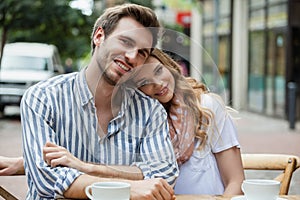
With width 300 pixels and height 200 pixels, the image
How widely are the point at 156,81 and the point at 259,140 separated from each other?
10.8 m

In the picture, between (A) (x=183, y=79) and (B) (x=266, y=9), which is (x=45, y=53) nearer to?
(B) (x=266, y=9)

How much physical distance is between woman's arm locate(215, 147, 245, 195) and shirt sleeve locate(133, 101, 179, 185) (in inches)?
17.7

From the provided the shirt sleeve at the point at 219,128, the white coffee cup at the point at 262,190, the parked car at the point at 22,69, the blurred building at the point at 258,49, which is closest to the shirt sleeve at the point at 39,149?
the white coffee cup at the point at 262,190

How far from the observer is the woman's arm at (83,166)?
268 cm

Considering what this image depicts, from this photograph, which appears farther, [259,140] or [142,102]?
[259,140]

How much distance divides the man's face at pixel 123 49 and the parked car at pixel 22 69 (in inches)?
621

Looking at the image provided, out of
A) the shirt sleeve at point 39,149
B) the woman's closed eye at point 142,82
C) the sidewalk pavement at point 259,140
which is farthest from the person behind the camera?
the sidewalk pavement at point 259,140

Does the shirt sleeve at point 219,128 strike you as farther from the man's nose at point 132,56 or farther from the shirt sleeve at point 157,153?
the man's nose at point 132,56

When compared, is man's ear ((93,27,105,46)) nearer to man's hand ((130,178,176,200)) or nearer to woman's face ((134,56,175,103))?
woman's face ((134,56,175,103))

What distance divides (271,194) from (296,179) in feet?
20.1

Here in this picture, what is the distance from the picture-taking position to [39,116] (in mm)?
2811

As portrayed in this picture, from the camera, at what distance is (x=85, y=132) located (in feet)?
9.30

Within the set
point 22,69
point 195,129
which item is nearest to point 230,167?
point 195,129

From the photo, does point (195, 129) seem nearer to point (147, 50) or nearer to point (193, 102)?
point (193, 102)
